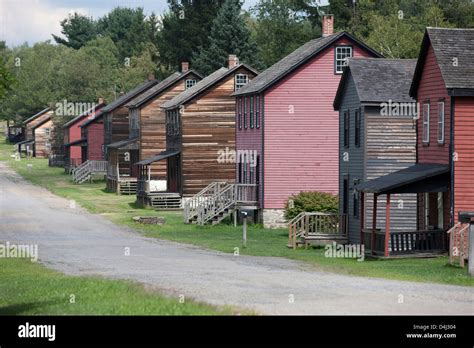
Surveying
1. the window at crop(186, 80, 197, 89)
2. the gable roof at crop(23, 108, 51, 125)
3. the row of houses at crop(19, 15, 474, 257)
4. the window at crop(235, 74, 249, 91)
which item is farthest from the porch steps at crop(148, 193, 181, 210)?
the gable roof at crop(23, 108, 51, 125)

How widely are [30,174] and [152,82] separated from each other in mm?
23761

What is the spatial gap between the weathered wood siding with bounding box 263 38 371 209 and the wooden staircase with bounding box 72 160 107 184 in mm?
49071

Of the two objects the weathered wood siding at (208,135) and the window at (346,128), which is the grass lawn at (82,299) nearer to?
the window at (346,128)

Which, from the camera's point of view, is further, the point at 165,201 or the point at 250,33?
the point at 250,33

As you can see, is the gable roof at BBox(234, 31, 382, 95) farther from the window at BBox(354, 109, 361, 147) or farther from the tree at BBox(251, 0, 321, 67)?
the tree at BBox(251, 0, 321, 67)

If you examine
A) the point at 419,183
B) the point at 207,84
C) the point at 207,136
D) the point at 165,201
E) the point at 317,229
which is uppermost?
the point at 207,84

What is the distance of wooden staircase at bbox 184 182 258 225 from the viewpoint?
6109 cm

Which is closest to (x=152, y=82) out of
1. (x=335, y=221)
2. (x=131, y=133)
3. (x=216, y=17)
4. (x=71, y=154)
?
(x=131, y=133)

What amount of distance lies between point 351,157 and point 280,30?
58.9m

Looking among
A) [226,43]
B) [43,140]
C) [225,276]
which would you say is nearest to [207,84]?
[226,43]

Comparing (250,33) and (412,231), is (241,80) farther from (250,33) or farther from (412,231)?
(250,33)

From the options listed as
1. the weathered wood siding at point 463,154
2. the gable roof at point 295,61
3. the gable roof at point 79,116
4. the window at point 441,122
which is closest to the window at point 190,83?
the gable roof at point 295,61

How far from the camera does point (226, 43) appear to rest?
106750 mm
